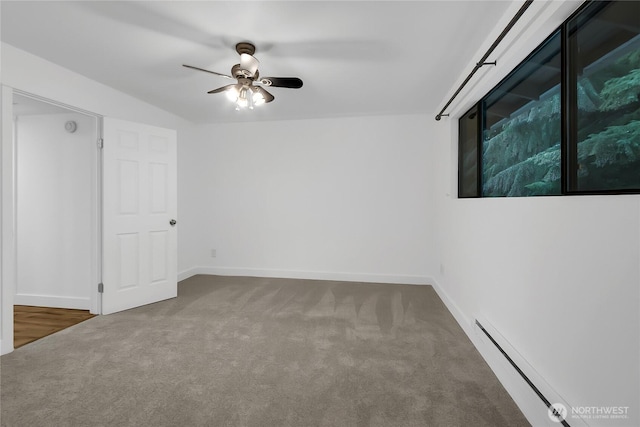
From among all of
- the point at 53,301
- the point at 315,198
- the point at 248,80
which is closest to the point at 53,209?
the point at 53,301

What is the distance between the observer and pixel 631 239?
102cm

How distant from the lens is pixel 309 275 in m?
4.47

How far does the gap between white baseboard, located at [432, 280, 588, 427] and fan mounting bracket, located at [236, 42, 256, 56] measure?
2.77m

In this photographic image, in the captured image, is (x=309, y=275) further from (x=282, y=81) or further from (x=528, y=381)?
(x=528, y=381)

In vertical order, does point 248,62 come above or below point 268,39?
below

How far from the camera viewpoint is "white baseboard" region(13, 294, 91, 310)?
127 inches

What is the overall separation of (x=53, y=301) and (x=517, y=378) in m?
4.50

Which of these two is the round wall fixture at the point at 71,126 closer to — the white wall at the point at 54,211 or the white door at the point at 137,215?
the white wall at the point at 54,211

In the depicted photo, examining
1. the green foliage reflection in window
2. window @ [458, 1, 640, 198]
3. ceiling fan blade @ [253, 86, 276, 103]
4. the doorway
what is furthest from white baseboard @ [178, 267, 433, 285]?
ceiling fan blade @ [253, 86, 276, 103]

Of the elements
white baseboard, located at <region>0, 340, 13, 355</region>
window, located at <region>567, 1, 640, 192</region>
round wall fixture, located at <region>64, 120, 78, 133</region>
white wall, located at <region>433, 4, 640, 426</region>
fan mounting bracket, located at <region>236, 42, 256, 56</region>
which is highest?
fan mounting bracket, located at <region>236, 42, 256, 56</region>

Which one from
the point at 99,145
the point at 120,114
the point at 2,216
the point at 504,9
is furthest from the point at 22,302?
the point at 504,9

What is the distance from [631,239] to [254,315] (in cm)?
287

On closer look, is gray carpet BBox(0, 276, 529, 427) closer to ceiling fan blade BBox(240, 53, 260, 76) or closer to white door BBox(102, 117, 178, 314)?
white door BBox(102, 117, 178, 314)

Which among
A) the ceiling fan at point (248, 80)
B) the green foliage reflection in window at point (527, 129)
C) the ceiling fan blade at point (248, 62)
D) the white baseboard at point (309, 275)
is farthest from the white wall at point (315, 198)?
the ceiling fan blade at point (248, 62)
